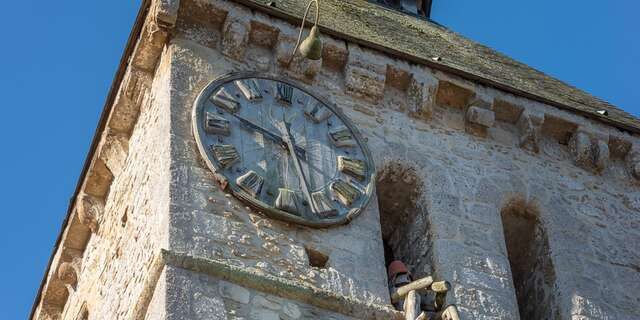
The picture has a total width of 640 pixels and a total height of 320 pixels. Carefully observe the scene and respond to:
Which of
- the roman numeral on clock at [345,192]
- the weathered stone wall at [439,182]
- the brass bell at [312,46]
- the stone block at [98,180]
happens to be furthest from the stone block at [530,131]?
the stone block at [98,180]

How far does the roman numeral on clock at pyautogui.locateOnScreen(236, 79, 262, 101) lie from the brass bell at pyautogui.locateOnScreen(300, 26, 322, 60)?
454 mm

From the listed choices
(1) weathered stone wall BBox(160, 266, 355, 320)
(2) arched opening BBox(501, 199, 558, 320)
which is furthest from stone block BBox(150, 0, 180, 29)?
(2) arched opening BBox(501, 199, 558, 320)

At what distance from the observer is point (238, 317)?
8852 millimetres

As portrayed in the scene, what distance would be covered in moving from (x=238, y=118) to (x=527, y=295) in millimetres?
2502

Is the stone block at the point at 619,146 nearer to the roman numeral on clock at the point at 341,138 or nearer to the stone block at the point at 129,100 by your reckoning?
the roman numeral on clock at the point at 341,138

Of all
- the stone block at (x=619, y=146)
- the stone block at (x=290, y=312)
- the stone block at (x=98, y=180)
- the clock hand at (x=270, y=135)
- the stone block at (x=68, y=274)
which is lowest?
the stone block at (x=68, y=274)

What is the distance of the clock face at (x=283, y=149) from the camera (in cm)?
991

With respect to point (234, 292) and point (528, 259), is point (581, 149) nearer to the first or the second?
point (528, 259)

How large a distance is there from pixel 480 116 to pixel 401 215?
1.08m

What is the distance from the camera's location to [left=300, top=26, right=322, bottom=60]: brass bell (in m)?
10.4

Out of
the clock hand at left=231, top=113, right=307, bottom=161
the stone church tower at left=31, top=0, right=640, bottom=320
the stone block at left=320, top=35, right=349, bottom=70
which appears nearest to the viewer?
the stone church tower at left=31, top=0, right=640, bottom=320

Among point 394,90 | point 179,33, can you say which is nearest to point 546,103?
point 394,90

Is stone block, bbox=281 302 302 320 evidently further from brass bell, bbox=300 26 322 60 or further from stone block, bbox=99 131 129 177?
stone block, bbox=99 131 129 177

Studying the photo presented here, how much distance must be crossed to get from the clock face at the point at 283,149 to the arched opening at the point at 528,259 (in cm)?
137
